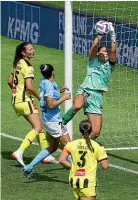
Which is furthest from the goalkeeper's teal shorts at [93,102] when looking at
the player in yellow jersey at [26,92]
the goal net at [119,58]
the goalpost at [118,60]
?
the goal net at [119,58]

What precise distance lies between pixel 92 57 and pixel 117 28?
19.2 ft

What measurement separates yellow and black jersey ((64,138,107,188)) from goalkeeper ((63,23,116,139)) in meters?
3.39

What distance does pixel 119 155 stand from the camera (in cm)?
1775

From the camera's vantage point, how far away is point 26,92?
665 inches

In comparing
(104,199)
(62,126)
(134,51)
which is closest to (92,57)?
(62,126)

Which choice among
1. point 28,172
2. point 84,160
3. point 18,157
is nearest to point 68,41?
point 18,157

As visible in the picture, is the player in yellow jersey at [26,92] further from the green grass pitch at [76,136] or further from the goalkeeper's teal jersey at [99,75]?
the goalkeeper's teal jersey at [99,75]

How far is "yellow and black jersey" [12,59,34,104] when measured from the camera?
55.0 feet

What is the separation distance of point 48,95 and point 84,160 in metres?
2.89

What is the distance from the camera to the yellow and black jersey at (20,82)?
1675cm

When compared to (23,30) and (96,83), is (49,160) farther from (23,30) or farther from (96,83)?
(23,30)

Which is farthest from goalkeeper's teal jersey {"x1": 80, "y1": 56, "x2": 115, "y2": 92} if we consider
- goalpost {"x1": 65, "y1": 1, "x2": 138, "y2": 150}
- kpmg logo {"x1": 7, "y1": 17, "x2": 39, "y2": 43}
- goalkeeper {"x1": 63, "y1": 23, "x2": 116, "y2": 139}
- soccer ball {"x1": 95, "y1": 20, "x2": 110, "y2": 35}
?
kpmg logo {"x1": 7, "y1": 17, "x2": 39, "y2": 43}

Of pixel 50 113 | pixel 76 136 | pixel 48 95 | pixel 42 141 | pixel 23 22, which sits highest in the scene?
pixel 23 22

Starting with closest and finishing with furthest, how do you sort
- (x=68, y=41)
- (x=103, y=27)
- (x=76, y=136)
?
(x=103, y=27), (x=68, y=41), (x=76, y=136)
